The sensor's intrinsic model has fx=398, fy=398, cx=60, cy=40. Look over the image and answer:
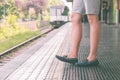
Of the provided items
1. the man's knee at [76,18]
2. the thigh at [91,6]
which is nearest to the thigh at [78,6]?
the man's knee at [76,18]

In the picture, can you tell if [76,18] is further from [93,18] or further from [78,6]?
[93,18]

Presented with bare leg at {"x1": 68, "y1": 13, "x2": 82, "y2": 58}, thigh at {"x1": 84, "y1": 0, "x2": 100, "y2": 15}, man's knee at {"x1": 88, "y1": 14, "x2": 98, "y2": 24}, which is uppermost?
thigh at {"x1": 84, "y1": 0, "x2": 100, "y2": 15}

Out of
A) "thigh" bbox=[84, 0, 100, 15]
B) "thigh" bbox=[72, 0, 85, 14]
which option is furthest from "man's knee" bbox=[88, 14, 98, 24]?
"thigh" bbox=[72, 0, 85, 14]

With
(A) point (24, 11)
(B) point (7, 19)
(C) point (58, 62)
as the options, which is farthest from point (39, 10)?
(C) point (58, 62)

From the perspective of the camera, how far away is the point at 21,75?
504cm

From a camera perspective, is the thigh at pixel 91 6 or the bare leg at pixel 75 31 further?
the bare leg at pixel 75 31

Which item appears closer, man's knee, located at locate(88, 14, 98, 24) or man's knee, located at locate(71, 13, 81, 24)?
man's knee, located at locate(88, 14, 98, 24)

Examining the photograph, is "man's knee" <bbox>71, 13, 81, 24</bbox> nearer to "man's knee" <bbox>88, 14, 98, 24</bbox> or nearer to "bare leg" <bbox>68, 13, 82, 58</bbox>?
"bare leg" <bbox>68, 13, 82, 58</bbox>

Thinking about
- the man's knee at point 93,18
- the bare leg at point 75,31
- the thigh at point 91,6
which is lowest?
the bare leg at point 75,31

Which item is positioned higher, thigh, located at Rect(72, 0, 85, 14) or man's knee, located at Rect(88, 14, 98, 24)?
thigh, located at Rect(72, 0, 85, 14)

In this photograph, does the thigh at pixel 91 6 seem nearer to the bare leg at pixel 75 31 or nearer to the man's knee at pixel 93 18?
the man's knee at pixel 93 18

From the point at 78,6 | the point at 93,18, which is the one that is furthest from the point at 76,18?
the point at 93,18

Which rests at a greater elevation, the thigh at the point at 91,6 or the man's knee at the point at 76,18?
the thigh at the point at 91,6

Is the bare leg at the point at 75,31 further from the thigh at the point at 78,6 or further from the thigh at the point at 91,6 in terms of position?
the thigh at the point at 91,6
